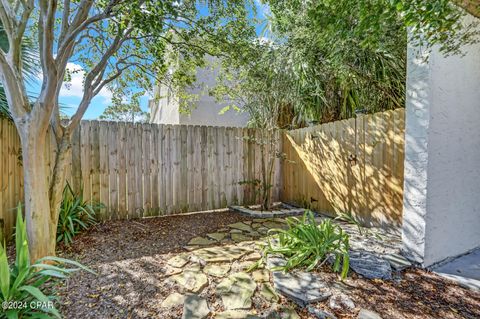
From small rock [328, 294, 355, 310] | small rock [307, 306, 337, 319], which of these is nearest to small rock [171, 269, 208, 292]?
small rock [307, 306, 337, 319]

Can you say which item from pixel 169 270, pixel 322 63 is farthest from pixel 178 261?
pixel 322 63

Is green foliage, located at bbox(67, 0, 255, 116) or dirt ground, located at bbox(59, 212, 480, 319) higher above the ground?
green foliage, located at bbox(67, 0, 255, 116)

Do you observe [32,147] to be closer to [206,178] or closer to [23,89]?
[23,89]

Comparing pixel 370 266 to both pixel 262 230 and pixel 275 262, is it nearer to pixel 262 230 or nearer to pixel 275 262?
pixel 275 262

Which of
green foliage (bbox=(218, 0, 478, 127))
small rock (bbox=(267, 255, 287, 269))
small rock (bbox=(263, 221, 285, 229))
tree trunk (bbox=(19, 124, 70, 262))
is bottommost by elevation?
small rock (bbox=(263, 221, 285, 229))

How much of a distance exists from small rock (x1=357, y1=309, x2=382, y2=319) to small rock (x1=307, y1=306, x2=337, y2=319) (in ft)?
0.61

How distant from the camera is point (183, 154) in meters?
4.51

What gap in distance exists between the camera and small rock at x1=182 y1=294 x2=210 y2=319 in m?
1.75

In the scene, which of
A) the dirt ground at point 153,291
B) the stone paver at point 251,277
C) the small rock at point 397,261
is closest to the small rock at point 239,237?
the stone paver at point 251,277

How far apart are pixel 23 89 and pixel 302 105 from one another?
4.05 metres

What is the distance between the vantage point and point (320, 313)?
5.90 ft

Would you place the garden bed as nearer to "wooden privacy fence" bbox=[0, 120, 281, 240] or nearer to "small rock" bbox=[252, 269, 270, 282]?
"wooden privacy fence" bbox=[0, 120, 281, 240]

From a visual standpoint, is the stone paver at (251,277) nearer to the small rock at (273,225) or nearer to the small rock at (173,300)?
the small rock at (173,300)

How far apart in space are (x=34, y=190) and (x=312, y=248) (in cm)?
259
